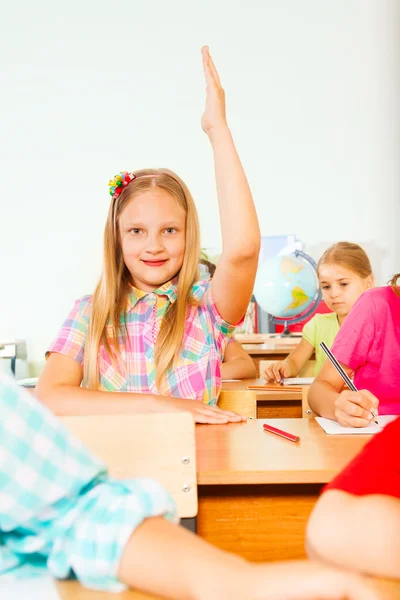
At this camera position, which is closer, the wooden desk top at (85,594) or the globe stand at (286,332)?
the wooden desk top at (85,594)

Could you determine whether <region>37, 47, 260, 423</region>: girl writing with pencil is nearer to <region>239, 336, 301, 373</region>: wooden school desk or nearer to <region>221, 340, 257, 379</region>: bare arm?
<region>221, 340, 257, 379</region>: bare arm

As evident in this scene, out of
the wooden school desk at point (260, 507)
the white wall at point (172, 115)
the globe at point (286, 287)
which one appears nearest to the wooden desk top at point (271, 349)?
the globe at point (286, 287)

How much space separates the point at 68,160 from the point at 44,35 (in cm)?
88

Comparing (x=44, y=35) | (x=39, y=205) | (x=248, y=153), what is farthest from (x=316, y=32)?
(x=39, y=205)

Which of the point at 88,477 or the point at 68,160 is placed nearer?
the point at 88,477

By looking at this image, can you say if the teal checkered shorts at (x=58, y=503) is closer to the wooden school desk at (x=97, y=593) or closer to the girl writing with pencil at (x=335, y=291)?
the wooden school desk at (x=97, y=593)

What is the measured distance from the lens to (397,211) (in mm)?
4902

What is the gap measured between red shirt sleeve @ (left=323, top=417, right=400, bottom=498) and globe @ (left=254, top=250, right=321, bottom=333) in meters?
3.36

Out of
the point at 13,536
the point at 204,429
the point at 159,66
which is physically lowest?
the point at 204,429

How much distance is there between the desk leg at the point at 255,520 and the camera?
1026 mm

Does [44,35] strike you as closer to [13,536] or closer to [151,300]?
[151,300]

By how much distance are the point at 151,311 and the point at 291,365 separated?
49.5 inches

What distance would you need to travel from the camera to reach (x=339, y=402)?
4.23 feet

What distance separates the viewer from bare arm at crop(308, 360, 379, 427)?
4.08 ft
